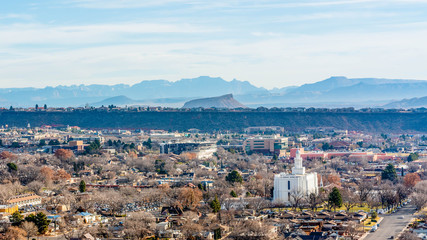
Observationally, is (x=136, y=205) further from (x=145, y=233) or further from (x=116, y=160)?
(x=116, y=160)

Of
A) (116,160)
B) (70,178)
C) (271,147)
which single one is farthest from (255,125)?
(70,178)

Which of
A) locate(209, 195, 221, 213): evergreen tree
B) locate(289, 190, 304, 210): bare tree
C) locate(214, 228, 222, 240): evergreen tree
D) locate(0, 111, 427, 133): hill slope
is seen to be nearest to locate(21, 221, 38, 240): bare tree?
locate(214, 228, 222, 240): evergreen tree

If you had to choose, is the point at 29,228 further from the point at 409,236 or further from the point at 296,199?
the point at 296,199

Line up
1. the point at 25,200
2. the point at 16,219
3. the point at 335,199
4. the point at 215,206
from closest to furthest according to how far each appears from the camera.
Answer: the point at 16,219 → the point at 215,206 → the point at 25,200 → the point at 335,199

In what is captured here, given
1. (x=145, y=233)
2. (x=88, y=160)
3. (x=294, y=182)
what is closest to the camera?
(x=145, y=233)

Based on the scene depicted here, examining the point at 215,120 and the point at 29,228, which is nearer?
the point at 29,228

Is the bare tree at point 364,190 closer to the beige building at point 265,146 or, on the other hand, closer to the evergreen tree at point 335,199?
the evergreen tree at point 335,199

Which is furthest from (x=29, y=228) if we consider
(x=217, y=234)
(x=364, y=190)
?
(x=364, y=190)

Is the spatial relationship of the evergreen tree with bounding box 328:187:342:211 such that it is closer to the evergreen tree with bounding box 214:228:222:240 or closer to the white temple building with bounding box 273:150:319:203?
the white temple building with bounding box 273:150:319:203

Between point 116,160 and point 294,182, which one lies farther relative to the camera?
point 116,160
